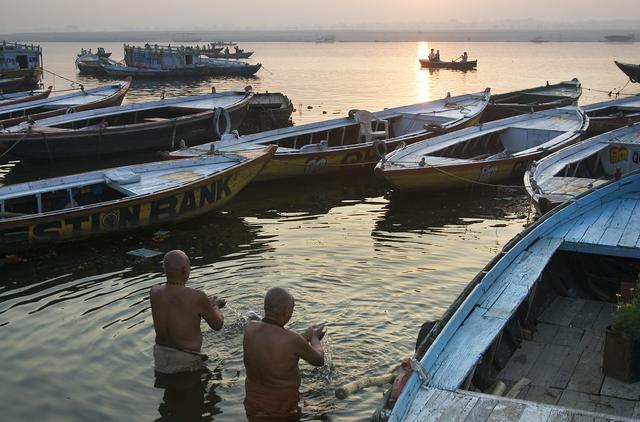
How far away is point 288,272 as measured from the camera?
477 inches

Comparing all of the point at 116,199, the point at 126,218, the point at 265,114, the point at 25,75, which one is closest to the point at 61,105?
the point at 265,114

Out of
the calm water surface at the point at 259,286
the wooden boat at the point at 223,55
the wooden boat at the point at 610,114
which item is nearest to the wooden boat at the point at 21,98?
the calm water surface at the point at 259,286

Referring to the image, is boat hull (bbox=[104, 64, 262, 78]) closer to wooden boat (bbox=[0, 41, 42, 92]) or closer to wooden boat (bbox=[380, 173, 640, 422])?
wooden boat (bbox=[0, 41, 42, 92])

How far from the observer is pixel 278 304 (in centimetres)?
621

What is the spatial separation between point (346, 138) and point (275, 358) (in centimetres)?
1510

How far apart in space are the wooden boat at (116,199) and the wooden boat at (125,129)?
4148mm

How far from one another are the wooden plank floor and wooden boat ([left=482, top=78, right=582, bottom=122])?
54.5 feet

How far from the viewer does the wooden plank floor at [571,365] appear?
6.55 metres

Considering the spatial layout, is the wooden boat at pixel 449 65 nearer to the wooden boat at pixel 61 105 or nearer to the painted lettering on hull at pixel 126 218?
the wooden boat at pixel 61 105

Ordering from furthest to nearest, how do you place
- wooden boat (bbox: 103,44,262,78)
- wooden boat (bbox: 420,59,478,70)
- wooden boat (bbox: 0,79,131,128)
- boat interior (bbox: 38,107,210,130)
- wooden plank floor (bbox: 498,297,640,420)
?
wooden boat (bbox: 420,59,478,70) < wooden boat (bbox: 103,44,262,78) < wooden boat (bbox: 0,79,131,128) < boat interior (bbox: 38,107,210,130) < wooden plank floor (bbox: 498,297,640,420)

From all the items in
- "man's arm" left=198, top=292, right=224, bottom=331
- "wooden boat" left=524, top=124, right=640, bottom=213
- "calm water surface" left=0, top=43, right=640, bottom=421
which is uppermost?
"wooden boat" left=524, top=124, right=640, bottom=213

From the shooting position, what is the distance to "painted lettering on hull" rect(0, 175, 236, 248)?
12312 millimetres

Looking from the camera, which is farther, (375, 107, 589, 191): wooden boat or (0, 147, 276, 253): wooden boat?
(375, 107, 589, 191): wooden boat

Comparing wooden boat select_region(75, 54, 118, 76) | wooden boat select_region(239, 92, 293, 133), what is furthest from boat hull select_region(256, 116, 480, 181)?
wooden boat select_region(75, 54, 118, 76)
